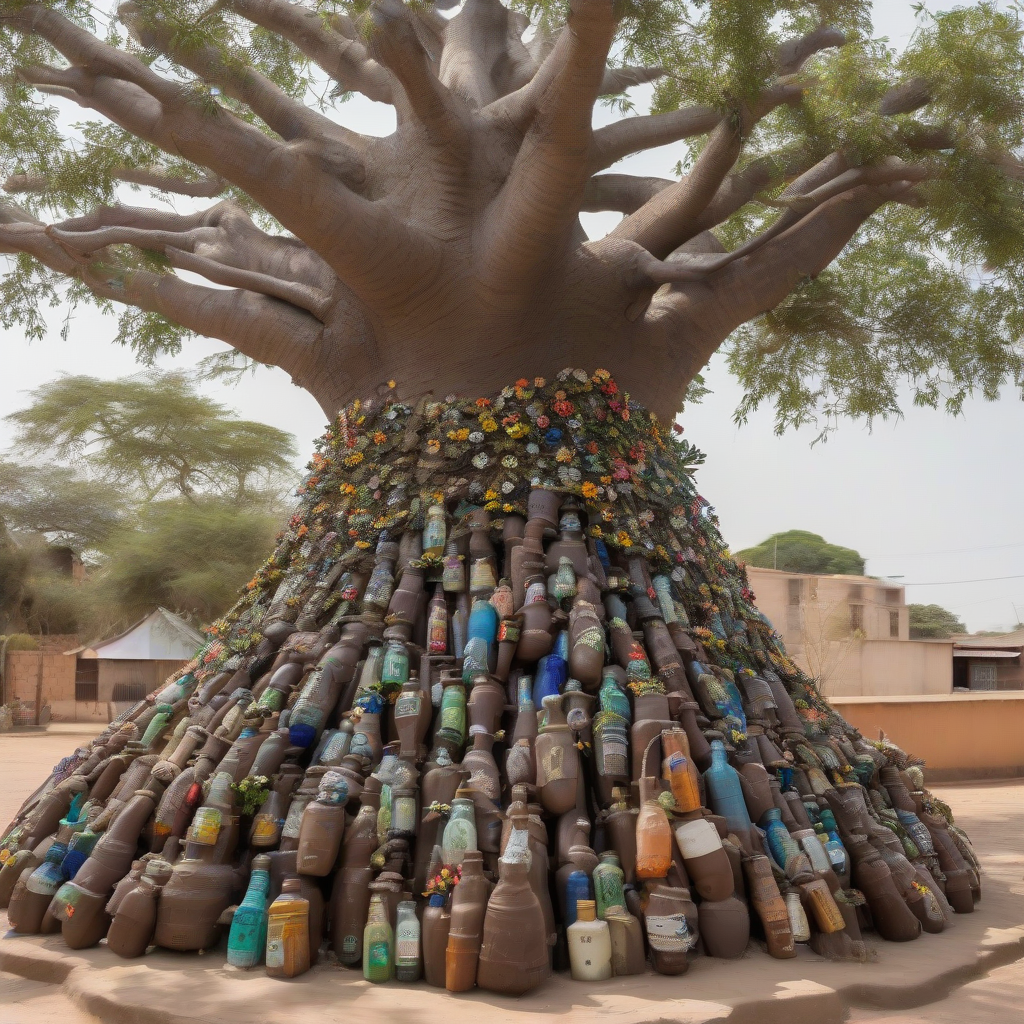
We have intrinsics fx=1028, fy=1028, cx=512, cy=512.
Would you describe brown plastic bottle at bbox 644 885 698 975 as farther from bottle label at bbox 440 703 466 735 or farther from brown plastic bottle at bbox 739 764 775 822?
bottle label at bbox 440 703 466 735

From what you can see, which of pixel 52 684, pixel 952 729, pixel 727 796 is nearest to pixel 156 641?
pixel 52 684

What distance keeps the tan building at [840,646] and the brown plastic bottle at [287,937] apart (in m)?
15.1

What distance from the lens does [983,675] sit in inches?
987

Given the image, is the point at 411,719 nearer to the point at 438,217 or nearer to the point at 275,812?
the point at 275,812

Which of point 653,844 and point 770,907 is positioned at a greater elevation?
point 653,844

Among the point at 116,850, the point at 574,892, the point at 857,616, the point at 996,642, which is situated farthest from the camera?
the point at 996,642

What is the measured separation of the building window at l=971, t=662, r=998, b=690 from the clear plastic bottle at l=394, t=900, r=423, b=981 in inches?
965

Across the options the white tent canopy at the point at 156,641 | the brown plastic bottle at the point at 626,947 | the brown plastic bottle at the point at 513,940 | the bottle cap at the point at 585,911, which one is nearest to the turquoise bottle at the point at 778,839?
the brown plastic bottle at the point at 626,947

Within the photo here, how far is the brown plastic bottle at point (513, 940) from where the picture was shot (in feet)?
10.4

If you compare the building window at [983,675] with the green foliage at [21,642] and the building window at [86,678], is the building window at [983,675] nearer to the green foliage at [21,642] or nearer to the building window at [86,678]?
the building window at [86,678]

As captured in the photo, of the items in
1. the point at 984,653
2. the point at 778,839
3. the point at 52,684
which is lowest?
the point at 52,684

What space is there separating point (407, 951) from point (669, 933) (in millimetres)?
859

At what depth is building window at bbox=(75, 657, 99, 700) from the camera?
20625 millimetres

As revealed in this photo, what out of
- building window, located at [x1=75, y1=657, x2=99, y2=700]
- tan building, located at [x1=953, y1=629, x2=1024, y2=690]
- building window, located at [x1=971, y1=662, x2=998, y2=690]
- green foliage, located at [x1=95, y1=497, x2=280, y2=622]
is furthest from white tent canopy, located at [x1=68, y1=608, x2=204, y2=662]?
building window, located at [x1=971, y1=662, x2=998, y2=690]
